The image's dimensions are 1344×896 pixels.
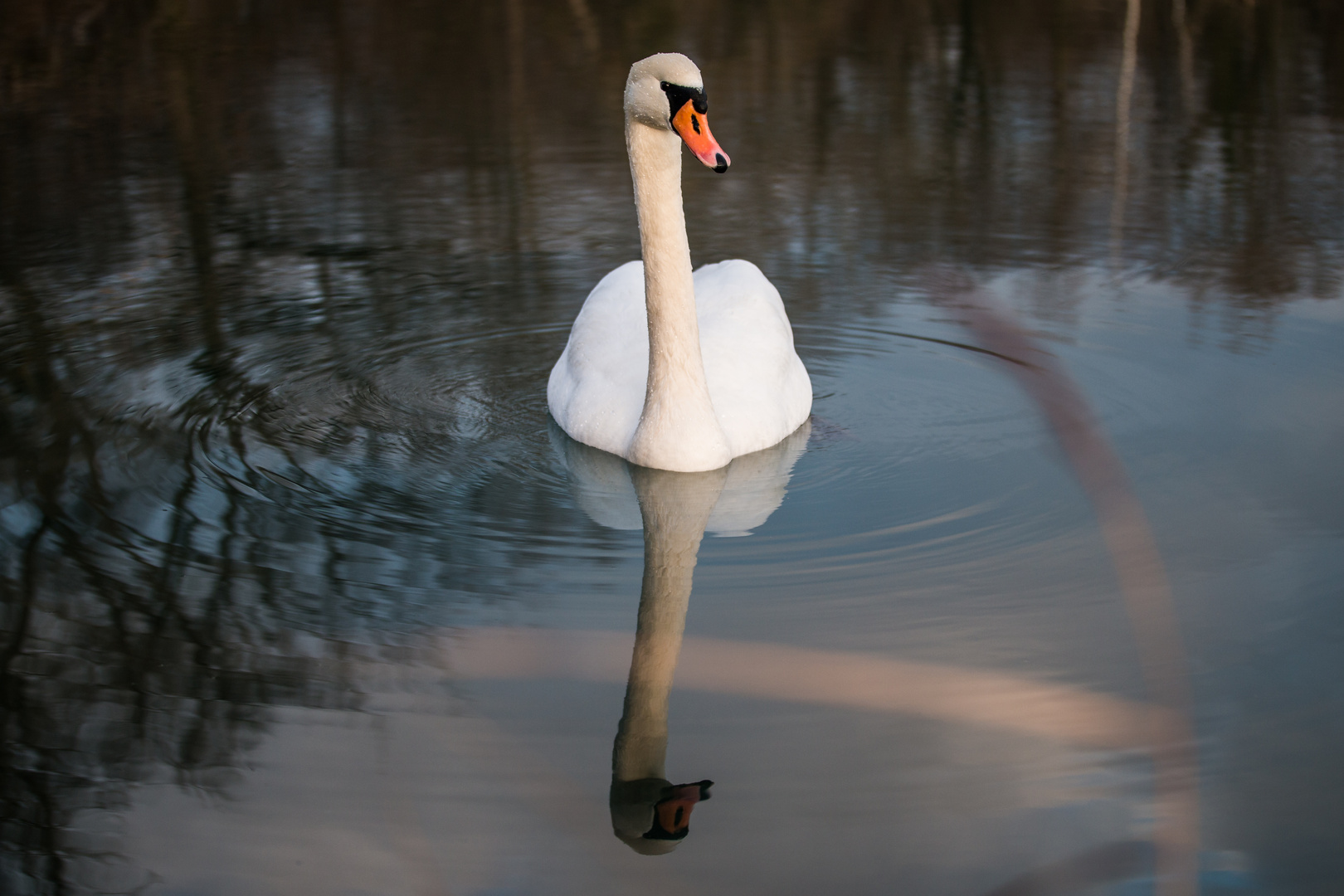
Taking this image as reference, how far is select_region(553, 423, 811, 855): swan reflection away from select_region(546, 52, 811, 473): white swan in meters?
0.08

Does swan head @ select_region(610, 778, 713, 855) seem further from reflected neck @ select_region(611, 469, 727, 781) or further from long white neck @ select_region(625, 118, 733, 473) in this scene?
long white neck @ select_region(625, 118, 733, 473)

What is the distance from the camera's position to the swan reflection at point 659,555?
367 centimetres

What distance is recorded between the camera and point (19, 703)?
421 centimetres

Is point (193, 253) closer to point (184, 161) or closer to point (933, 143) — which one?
point (184, 161)

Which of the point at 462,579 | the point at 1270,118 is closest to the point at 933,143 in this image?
the point at 1270,118

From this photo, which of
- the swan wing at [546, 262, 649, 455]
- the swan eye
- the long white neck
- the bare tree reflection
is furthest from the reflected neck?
the swan eye

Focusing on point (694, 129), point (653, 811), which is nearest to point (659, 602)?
point (653, 811)

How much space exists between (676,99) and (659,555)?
1.70 meters

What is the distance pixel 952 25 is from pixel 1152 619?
1771cm

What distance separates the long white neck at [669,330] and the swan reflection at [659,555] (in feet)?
0.42

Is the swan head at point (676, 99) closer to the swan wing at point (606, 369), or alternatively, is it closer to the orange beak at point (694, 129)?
the orange beak at point (694, 129)

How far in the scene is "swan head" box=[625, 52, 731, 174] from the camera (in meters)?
5.18

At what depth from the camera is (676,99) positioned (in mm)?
5297

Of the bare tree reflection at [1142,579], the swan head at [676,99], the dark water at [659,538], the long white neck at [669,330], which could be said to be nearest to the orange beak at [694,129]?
the swan head at [676,99]
